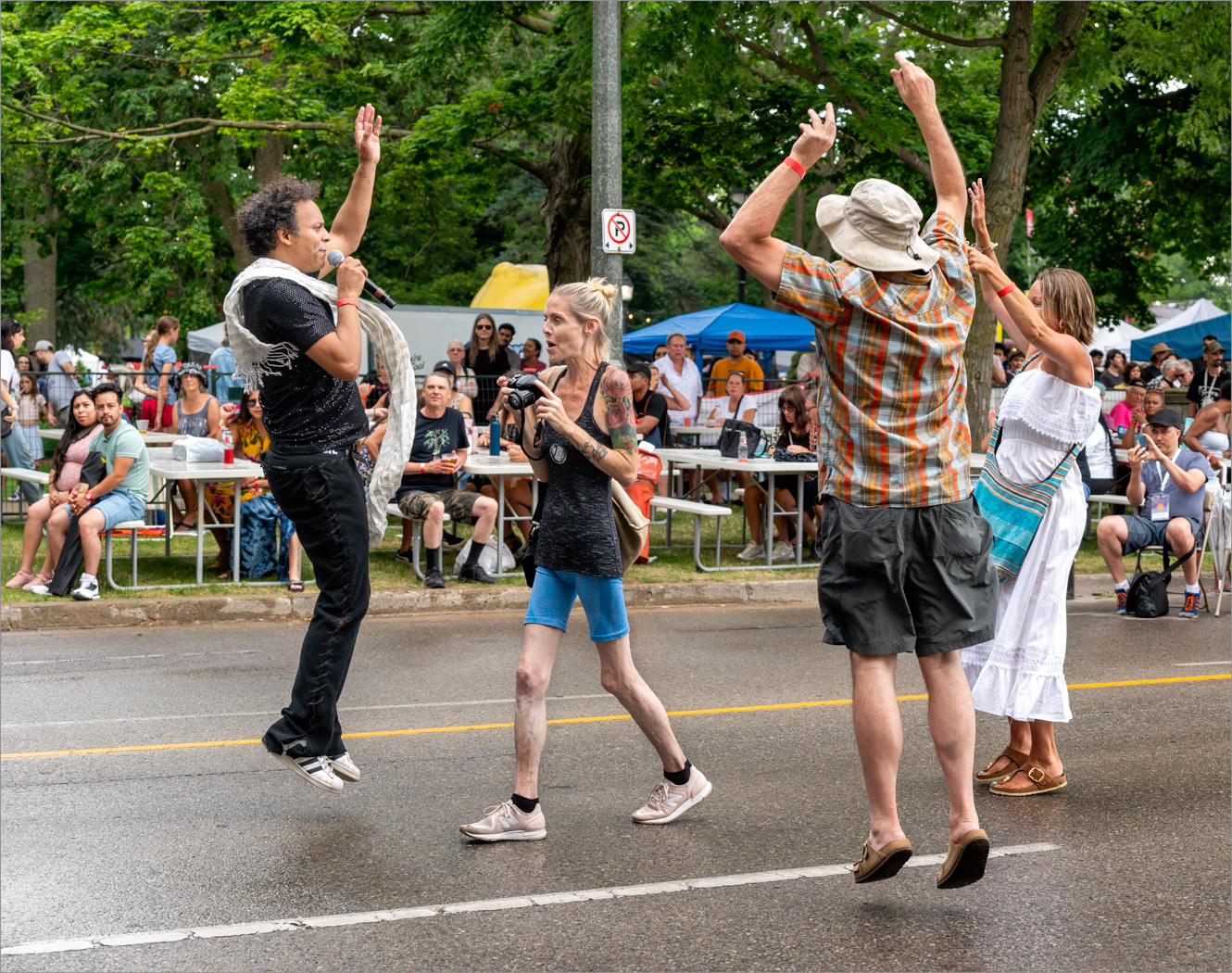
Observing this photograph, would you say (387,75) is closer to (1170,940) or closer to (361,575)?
(361,575)

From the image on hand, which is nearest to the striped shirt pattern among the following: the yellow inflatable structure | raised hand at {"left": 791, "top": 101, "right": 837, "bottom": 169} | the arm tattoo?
raised hand at {"left": 791, "top": 101, "right": 837, "bottom": 169}

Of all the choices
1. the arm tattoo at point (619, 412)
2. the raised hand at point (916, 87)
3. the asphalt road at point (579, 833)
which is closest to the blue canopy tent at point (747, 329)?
the asphalt road at point (579, 833)

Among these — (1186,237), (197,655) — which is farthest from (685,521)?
(1186,237)

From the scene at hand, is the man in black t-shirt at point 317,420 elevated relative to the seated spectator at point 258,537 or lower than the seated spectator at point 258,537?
elevated

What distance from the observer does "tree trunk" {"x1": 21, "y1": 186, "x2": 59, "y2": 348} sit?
34656mm

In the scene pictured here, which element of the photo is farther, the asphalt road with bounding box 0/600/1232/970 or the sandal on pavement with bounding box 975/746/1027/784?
the sandal on pavement with bounding box 975/746/1027/784

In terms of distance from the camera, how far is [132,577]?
36.4 ft

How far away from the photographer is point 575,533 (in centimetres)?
527

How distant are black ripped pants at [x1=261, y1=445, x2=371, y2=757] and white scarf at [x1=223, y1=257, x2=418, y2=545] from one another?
0.10 m

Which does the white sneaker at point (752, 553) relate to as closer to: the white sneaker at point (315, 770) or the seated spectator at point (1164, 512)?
the seated spectator at point (1164, 512)

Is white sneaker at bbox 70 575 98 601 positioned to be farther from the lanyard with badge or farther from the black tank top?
the lanyard with badge

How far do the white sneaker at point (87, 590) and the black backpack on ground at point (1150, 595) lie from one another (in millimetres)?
7821

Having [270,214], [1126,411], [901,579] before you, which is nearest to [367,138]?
[270,214]

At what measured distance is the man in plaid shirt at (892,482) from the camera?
14.2ft
